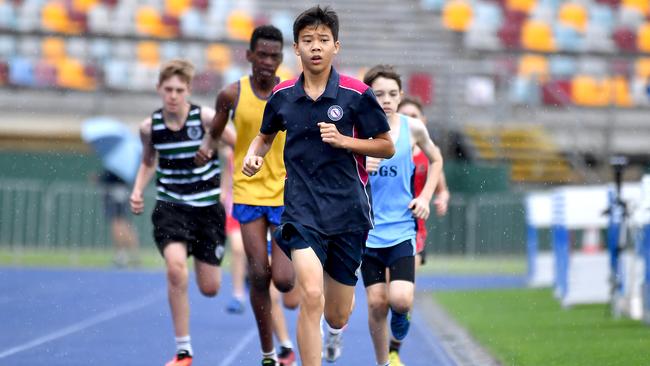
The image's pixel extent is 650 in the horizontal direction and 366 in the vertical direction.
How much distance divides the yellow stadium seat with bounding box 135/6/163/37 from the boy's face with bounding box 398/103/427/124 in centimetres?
2021

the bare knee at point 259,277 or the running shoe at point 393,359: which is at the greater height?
the bare knee at point 259,277

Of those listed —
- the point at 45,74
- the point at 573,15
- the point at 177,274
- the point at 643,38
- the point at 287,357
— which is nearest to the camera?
the point at 177,274

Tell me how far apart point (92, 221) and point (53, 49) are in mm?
5140

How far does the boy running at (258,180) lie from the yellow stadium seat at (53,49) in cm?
2082

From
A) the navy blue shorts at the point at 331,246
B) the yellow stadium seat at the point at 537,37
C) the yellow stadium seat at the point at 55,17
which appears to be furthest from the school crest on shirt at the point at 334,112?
the yellow stadium seat at the point at 537,37

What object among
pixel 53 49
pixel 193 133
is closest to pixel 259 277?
pixel 193 133

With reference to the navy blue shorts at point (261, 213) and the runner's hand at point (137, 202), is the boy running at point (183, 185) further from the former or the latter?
the navy blue shorts at point (261, 213)

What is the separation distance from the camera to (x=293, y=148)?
705 centimetres

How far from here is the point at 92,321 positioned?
13.4 m

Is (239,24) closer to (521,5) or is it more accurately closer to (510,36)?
(510,36)

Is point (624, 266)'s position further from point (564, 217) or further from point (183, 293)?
point (183, 293)

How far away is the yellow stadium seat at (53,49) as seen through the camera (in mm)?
29156

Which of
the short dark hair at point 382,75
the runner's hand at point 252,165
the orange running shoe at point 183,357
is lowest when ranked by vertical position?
the orange running shoe at point 183,357

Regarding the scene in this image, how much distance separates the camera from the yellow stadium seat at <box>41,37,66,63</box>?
29.2 meters
